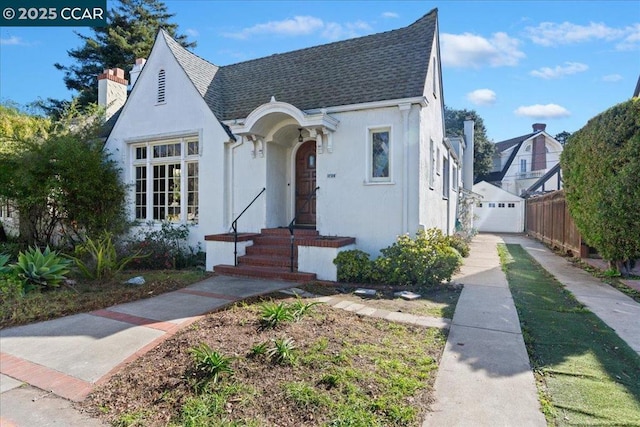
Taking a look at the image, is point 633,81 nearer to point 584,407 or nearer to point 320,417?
point 584,407

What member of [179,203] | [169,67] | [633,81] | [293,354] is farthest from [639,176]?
[633,81]

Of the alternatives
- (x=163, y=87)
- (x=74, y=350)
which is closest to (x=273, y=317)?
(x=74, y=350)

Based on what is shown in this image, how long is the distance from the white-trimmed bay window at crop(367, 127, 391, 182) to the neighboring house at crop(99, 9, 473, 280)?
0.09ft

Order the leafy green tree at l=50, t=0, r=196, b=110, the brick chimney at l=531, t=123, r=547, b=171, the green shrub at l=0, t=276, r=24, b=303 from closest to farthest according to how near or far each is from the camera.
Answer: the green shrub at l=0, t=276, r=24, b=303, the leafy green tree at l=50, t=0, r=196, b=110, the brick chimney at l=531, t=123, r=547, b=171

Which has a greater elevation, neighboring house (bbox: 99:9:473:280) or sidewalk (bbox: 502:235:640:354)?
neighboring house (bbox: 99:9:473:280)

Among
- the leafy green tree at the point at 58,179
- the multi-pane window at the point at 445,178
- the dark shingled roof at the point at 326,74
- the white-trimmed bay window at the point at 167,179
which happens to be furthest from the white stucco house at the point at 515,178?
the leafy green tree at the point at 58,179

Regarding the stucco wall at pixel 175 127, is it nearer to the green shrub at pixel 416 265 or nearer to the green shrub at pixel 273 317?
the green shrub at pixel 416 265

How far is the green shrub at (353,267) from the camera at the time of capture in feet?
26.1

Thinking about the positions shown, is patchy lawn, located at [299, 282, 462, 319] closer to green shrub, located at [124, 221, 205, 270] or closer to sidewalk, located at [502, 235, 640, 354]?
sidewalk, located at [502, 235, 640, 354]

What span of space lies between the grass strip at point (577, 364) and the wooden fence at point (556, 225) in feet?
21.0

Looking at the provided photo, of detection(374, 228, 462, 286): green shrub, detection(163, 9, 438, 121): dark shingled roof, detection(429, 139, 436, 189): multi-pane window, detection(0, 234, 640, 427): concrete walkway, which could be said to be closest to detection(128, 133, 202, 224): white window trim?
detection(163, 9, 438, 121): dark shingled roof

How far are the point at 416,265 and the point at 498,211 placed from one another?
23641mm

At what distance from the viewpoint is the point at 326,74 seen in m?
10.8

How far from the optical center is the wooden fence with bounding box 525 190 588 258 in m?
12.0
